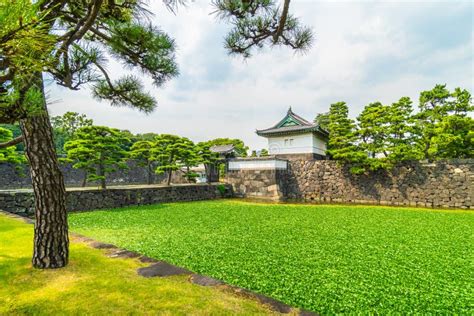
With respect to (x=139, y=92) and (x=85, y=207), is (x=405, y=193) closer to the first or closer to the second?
(x=139, y=92)

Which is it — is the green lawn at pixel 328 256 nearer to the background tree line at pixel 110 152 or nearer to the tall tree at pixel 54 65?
the tall tree at pixel 54 65

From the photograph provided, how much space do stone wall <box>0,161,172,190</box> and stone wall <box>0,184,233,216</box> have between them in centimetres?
185

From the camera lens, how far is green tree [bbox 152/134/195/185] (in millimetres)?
9633

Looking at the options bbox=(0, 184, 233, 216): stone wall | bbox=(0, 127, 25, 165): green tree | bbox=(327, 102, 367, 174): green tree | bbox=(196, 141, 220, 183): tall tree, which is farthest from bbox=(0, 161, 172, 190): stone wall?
bbox=(327, 102, 367, 174): green tree

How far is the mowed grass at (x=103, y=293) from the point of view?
1.43 metres

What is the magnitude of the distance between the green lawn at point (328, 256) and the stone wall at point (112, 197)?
183cm

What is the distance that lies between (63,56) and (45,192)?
1210 mm

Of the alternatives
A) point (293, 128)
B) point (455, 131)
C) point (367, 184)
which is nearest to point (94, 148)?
point (293, 128)

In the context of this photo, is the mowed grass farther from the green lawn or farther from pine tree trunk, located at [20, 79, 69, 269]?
the green lawn

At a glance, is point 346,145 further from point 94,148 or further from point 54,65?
point 54,65

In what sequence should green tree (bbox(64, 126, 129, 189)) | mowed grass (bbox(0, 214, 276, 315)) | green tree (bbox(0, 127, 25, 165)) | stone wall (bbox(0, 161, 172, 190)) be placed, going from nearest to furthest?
mowed grass (bbox(0, 214, 276, 315))
green tree (bbox(0, 127, 25, 165))
green tree (bbox(64, 126, 129, 189))
stone wall (bbox(0, 161, 172, 190))

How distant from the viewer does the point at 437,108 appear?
9156mm

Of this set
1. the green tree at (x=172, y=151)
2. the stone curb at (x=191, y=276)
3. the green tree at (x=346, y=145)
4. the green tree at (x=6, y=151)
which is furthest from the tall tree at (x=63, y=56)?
the green tree at (x=346, y=145)

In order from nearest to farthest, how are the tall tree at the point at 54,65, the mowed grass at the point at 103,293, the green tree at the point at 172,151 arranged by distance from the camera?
the tall tree at the point at 54,65 → the mowed grass at the point at 103,293 → the green tree at the point at 172,151
